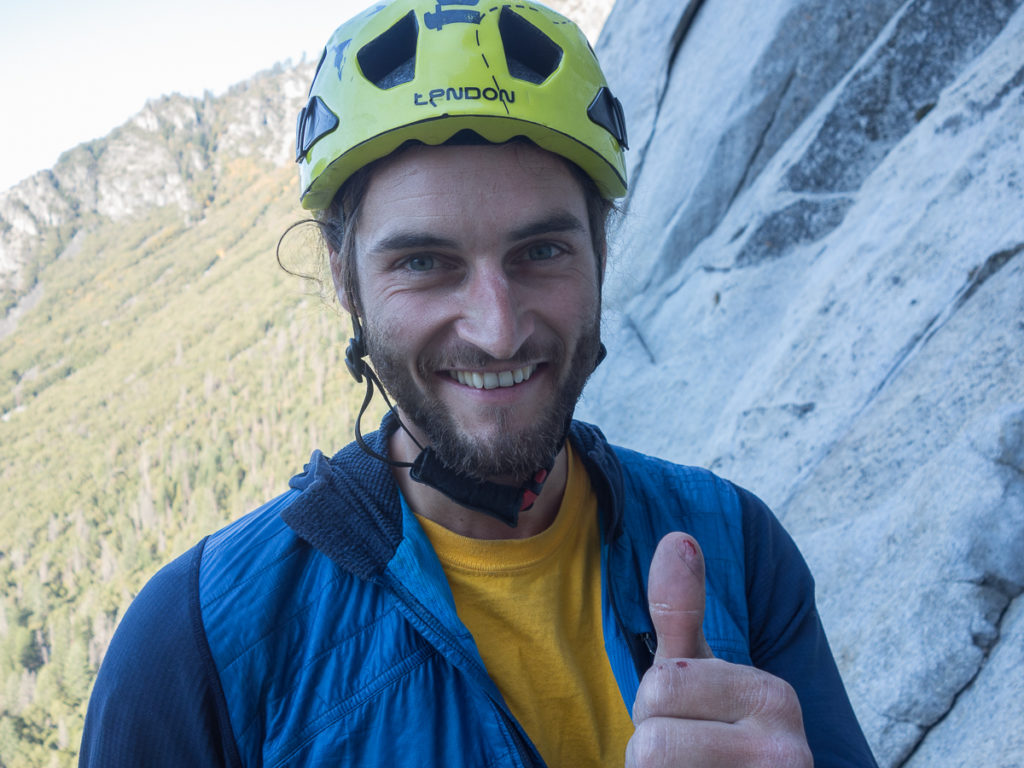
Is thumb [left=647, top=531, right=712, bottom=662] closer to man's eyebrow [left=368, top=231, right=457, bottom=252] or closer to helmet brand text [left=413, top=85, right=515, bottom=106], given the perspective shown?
man's eyebrow [left=368, top=231, right=457, bottom=252]

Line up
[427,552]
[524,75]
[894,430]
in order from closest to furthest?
[427,552] < [524,75] < [894,430]

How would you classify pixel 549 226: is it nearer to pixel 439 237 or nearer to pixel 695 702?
pixel 439 237

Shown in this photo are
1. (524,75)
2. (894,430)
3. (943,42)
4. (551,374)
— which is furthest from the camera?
(943,42)

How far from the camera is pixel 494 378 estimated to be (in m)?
1.91

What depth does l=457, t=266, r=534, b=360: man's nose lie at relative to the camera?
5.98 feet

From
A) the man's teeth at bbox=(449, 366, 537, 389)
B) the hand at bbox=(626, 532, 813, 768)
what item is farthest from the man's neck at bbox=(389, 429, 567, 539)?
the hand at bbox=(626, 532, 813, 768)

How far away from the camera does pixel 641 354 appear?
844 cm

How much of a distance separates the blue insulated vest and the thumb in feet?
1.93

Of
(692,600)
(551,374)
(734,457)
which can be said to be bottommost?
(734,457)

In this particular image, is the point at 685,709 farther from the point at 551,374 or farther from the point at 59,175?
the point at 59,175

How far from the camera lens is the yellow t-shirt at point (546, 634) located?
5.65ft

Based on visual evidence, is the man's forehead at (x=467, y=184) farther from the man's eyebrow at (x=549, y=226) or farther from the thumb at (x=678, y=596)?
the thumb at (x=678, y=596)

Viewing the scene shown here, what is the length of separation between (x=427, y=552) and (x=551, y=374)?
607mm

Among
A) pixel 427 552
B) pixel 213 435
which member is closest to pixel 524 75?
pixel 427 552
